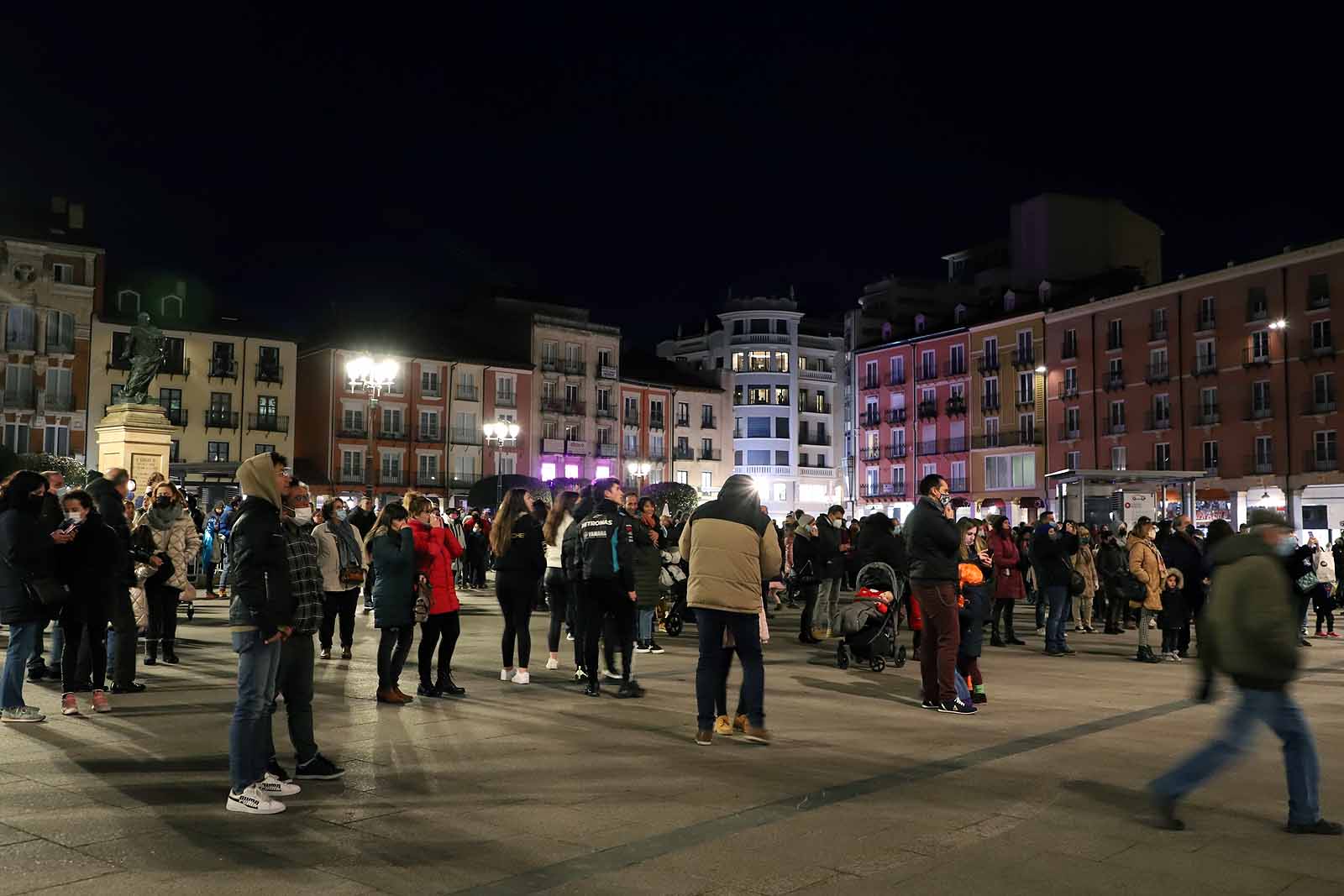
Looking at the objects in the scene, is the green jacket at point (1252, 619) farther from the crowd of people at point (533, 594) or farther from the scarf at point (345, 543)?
the scarf at point (345, 543)

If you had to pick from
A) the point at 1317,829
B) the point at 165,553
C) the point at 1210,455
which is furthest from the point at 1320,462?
the point at 1317,829

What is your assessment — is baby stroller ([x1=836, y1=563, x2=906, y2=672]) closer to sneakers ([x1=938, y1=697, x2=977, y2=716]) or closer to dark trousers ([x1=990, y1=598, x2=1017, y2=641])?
sneakers ([x1=938, y1=697, x2=977, y2=716])

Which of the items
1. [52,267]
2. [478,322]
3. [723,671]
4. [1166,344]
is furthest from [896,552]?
[478,322]

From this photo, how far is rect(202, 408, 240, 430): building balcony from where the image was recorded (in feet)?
196

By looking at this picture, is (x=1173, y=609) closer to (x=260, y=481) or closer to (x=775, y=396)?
(x=260, y=481)

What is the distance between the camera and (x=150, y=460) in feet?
87.3

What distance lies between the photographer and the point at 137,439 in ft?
86.5

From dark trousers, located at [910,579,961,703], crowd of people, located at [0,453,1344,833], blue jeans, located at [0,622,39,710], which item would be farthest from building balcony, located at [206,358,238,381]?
dark trousers, located at [910,579,961,703]

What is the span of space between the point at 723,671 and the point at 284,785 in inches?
126

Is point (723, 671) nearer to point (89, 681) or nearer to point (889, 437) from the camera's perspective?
point (89, 681)

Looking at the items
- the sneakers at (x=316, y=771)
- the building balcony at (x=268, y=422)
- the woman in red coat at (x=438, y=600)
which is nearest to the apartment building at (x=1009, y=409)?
the building balcony at (x=268, y=422)

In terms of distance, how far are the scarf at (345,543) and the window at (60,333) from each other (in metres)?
49.3

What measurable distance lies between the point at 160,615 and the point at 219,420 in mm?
50090

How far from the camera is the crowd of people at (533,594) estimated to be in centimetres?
616
